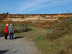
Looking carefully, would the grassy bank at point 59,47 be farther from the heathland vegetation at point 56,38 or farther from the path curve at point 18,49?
the path curve at point 18,49

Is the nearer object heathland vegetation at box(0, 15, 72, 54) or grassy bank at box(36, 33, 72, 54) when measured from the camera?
grassy bank at box(36, 33, 72, 54)

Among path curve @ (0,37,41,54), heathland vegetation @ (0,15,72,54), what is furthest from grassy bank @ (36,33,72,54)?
path curve @ (0,37,41,54)

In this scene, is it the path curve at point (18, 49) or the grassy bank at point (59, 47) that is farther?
the path curve at point (18, 49)

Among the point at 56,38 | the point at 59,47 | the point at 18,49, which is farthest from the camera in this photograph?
the point at 56,38

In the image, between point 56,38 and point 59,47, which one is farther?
point 56,38

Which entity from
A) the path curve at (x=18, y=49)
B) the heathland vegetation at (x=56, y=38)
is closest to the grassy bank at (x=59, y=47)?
the heathland vegetation at (x=56, y=38)

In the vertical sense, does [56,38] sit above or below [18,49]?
above

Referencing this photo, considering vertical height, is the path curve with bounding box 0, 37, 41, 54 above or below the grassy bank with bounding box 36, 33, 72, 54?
below

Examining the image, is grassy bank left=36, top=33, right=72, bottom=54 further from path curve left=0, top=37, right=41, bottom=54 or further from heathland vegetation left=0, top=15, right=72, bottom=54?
path curve left=0, top=37, right=41, bottom=54

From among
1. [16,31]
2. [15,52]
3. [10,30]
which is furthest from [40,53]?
[16,31]

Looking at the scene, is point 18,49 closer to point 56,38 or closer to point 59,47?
point 59,47

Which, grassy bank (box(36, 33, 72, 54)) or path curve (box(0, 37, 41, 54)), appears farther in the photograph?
path curve (box(0, 37, 41, 54))

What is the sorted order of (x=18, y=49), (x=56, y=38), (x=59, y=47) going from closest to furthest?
(x=59, y=47)
(x=18, y=49)
(x=56, y=38)

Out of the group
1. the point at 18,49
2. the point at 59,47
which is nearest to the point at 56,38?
the point at 59,47
